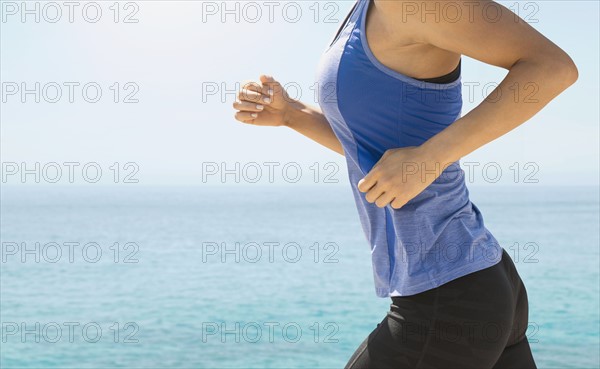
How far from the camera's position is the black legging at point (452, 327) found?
3.83 ft

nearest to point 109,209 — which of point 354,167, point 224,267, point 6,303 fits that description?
point 224,267

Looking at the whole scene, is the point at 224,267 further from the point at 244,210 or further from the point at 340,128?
the point at 244,210

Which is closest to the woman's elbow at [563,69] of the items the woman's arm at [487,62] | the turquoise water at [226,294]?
the woman's arm at [487,62]

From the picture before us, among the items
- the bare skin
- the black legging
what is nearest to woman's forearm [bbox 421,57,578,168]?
the bare skin

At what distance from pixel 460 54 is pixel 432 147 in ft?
0.53

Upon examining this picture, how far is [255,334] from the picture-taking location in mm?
10328

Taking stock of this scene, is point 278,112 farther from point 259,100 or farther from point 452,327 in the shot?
point 452,327

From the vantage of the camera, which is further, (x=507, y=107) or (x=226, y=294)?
(x=226, y=294)

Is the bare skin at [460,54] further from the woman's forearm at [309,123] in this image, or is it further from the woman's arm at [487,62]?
the woman's forearm at [309,123]

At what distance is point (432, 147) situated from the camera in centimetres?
112

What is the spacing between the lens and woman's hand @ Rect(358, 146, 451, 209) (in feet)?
3.67

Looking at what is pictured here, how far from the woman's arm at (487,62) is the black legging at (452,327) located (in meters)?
0.18

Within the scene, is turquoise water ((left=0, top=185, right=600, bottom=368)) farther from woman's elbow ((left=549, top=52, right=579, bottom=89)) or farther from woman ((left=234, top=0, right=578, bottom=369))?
woman's elbow ((left=549, top=52, right=579, bottom=89))

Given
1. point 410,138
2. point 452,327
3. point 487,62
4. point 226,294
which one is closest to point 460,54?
point 487,62
